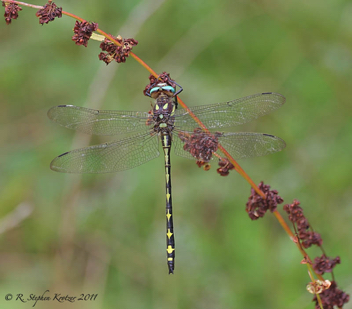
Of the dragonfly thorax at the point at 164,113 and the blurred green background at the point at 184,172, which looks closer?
the dragonfly thorax at the point at 164,113

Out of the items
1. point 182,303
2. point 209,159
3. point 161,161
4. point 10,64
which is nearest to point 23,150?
point 10,64

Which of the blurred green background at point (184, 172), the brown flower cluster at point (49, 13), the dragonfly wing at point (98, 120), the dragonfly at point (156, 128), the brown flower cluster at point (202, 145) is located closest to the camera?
the brown flower cluster at point (49, 13)

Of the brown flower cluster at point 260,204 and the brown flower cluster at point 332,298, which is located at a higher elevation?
the brown flower cluster at point 260,204

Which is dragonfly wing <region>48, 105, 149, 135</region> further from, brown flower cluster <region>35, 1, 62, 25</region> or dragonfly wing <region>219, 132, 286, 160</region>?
brown flower cluster <region>35, 1, 62, 25</region>

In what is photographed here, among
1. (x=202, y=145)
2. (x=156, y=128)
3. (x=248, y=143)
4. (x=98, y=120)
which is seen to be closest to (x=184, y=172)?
(x=156, y=128)

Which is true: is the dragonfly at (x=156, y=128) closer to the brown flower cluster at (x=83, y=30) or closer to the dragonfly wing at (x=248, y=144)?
the dragonfly wing at (x=248, y=144)

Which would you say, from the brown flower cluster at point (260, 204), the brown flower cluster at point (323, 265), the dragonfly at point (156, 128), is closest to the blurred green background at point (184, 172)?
the dragonfly at point (156, 128)

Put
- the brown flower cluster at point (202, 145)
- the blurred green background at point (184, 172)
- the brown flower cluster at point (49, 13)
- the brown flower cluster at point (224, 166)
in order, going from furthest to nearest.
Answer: the blurred green background at point (184, 172), the brown flower cluster at point (202, 145), the brown flower cluster at point (224, 166), the brown flower cluster at point (49, 13)

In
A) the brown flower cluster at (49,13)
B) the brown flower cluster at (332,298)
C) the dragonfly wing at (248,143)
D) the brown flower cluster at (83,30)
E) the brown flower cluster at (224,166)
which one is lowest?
the brown flower cluster at (332,298)

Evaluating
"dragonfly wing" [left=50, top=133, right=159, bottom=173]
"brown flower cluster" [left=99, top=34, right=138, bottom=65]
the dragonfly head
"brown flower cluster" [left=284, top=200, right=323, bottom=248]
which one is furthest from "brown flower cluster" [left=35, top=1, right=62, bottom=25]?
"brown flower cluster" [left=284, top=200, right=323, bottom=248]

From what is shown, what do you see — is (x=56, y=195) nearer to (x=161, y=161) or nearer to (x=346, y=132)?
(x=161, y=161)
